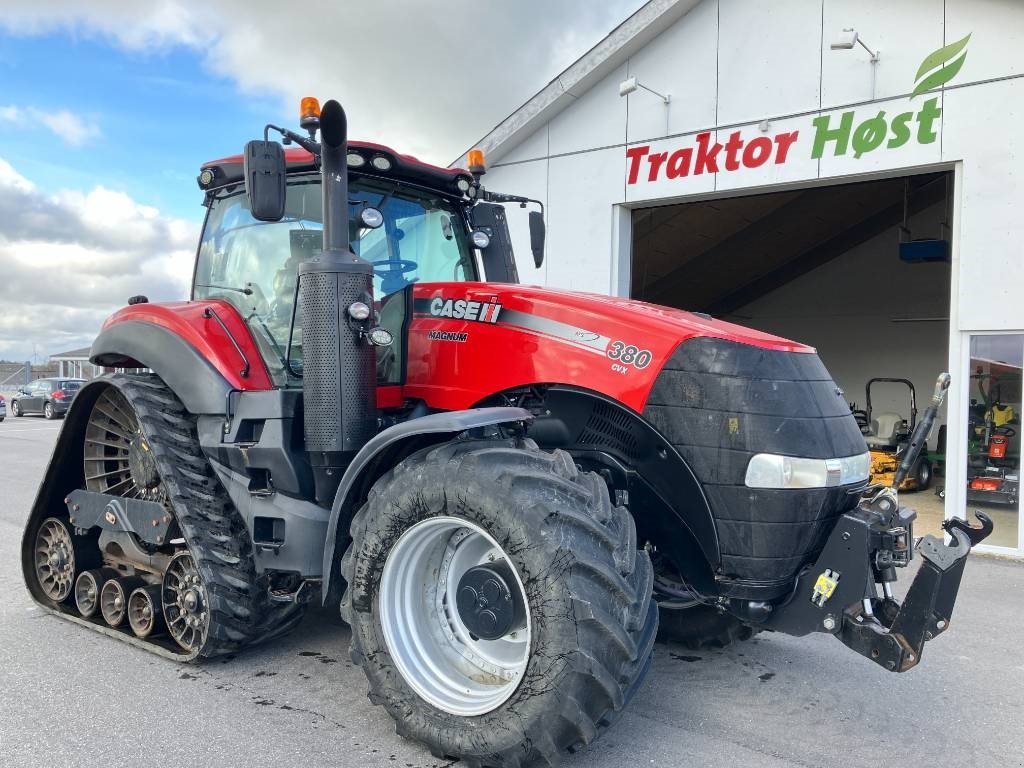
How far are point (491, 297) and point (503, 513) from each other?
1159 millimetres

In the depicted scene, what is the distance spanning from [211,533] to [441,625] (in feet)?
4.36

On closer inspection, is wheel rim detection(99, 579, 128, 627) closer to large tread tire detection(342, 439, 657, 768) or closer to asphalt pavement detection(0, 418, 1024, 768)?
asphalt pavement detection(0, 418, 1024, 768)

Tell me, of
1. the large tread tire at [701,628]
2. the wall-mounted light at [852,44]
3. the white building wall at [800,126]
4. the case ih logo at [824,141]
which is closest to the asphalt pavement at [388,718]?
the large tread tire at [701,628]

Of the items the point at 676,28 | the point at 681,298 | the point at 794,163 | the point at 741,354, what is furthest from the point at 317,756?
the point at 681,298

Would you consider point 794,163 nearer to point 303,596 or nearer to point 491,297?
point 491,297

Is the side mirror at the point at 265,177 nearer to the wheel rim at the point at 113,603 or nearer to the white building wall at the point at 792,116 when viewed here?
the wheel rim at the point at 113,603

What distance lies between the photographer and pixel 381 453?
3.31 m

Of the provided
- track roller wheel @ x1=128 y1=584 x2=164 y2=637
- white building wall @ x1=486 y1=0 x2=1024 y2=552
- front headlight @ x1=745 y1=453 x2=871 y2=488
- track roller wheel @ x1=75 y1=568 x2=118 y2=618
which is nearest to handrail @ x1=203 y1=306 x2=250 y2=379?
track roller wheel @ x1=128 y1=584 x2=164 y2=637

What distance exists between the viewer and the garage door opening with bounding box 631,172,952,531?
14.6 metres

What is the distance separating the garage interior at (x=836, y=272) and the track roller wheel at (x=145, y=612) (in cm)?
1035

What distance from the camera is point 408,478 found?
310 centimetres

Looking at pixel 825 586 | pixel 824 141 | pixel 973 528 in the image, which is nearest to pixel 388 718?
pixel 825 586

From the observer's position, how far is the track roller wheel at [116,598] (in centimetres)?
441

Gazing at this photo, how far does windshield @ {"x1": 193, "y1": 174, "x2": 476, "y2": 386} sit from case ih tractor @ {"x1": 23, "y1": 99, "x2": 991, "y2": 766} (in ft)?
0.05
